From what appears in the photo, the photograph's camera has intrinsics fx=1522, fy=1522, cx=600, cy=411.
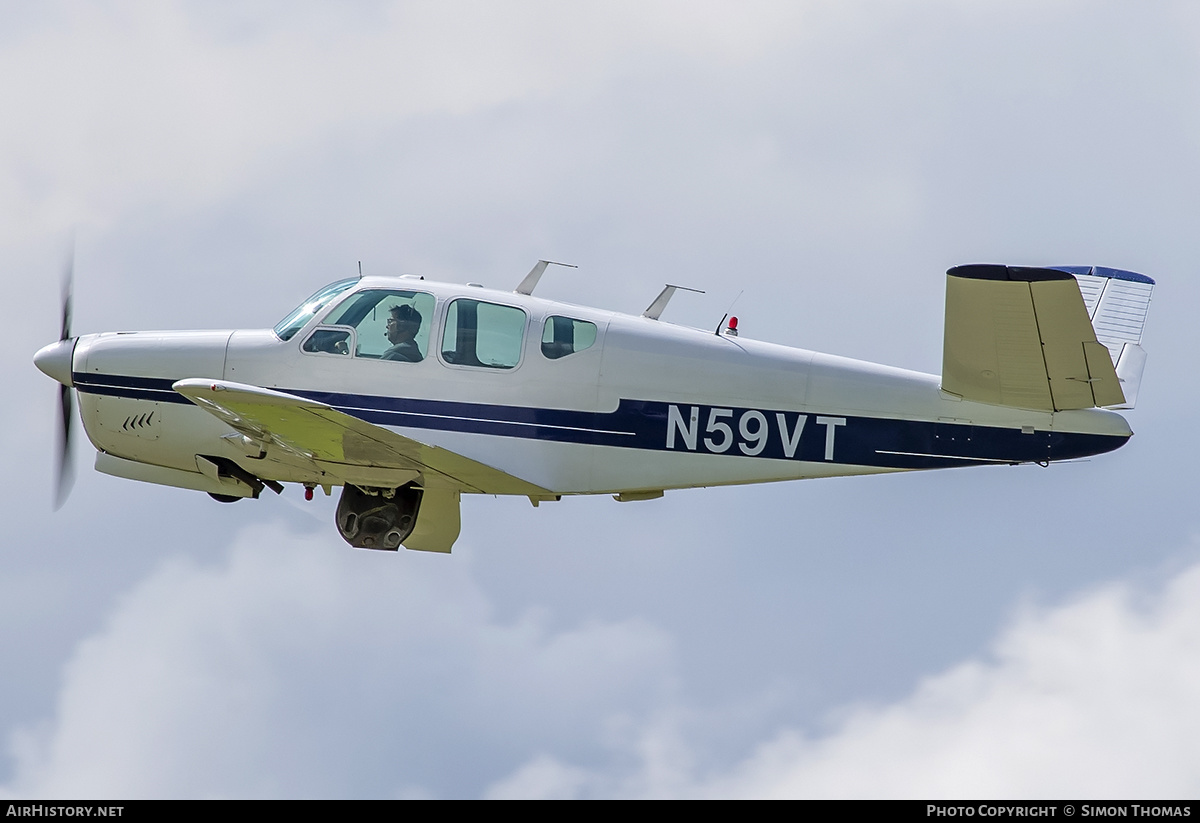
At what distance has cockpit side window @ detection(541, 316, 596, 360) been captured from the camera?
1171 centimetres

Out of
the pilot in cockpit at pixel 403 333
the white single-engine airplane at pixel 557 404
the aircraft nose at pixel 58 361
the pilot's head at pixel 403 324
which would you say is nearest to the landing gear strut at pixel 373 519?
the white single-engine airplane at pixel 557 404

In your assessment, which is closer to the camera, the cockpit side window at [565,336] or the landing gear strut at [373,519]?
the cockpit side window at [565,336]

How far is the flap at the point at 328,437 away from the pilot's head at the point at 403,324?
3.07 feet

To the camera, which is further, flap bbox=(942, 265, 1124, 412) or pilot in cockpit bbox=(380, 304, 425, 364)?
pilot in cockpit bbox=(380, 304, 425, 364)

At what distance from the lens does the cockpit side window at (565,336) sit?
1171 cm

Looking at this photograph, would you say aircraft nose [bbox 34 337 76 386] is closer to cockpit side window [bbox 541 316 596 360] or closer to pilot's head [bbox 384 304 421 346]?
pilot's head [bbox 384 304 421 346]

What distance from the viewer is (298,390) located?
11.9m

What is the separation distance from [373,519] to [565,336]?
2.20m

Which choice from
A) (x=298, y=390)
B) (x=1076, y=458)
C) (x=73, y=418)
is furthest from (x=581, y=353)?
(x=73, y=418)

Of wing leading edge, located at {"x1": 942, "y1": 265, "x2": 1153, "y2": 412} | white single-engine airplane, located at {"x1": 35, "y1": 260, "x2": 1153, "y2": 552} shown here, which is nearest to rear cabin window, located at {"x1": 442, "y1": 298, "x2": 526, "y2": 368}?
white single-engine airplane, located at {"x1": 35, "y1": 260, "x2": 1153, "y2": 552}

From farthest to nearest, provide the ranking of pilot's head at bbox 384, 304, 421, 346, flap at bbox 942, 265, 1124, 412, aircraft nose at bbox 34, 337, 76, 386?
aircraft nose at bbox 34, 337, 76, 386 < pilot's head at bbox 384, 304, 421, 346 < flap at bbox 942, 265, 1124, 412

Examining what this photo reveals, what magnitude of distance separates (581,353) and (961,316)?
2904 millimetres

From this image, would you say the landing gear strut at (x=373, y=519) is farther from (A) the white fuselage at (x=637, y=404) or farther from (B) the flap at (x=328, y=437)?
(A) the white fuselage at (x=637, y=404)

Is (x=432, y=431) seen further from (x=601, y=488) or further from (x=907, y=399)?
(x=907, y=399)
